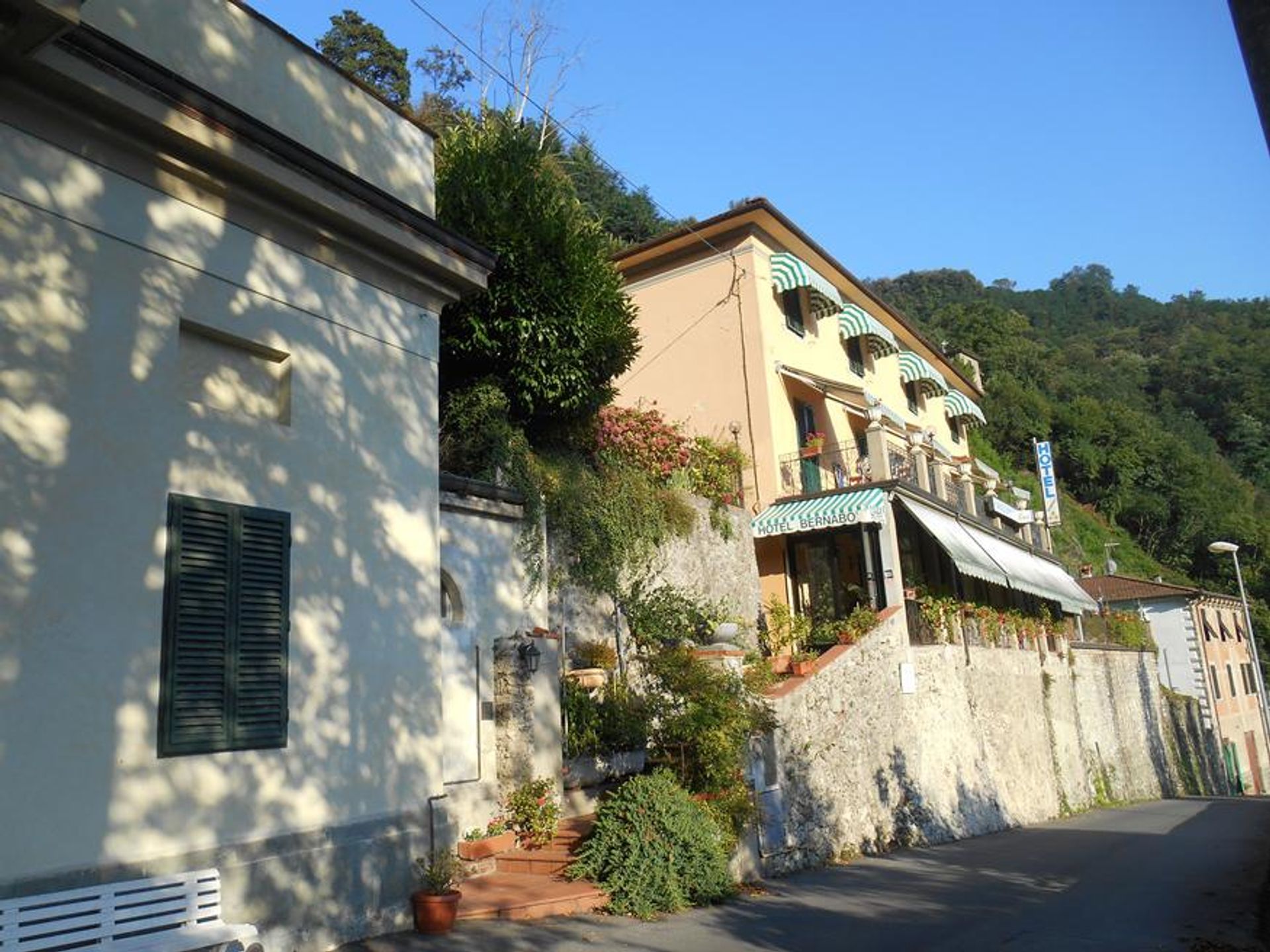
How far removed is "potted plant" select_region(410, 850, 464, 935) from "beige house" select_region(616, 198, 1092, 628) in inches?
449

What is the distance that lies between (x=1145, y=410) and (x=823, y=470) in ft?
206

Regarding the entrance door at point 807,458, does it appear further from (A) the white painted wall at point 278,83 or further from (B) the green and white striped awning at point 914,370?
(A) the white painted wall at point 278,83

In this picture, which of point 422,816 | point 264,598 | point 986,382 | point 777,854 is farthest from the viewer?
point 986,382

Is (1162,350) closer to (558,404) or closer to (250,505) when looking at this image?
(558,404)

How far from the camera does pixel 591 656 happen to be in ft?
40.2

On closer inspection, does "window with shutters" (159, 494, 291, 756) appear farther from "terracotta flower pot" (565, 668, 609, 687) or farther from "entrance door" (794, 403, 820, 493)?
"entrance door" (794, 403, 820, 493)

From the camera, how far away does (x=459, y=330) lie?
1247cm

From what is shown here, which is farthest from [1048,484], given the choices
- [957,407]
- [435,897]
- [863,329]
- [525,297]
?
[435,897]

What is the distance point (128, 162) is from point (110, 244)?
637 millimetres

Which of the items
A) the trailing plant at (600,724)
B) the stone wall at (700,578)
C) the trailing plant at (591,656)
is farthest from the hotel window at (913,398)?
the trailing plant at (600,724)

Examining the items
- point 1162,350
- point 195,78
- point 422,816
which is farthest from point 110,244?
point 1162,350

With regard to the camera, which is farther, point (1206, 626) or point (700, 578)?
point (1206, 626)

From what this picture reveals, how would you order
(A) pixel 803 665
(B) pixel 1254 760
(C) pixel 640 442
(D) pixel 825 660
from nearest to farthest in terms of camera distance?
(A) pixel 803 665, (D) pixel 825 660, (C) pixel 640 442, (B) pixel 1254 760

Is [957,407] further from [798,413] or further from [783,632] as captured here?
[783,632]
